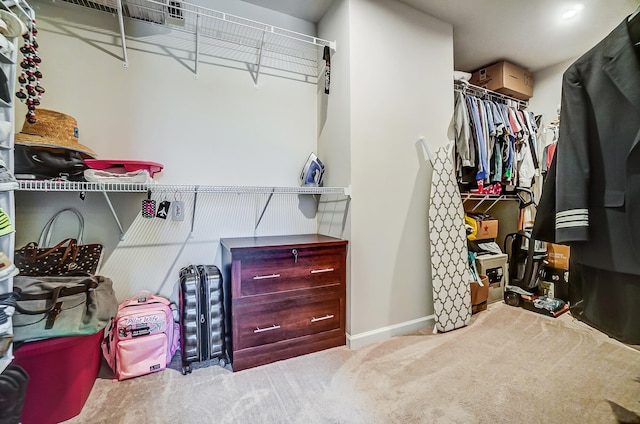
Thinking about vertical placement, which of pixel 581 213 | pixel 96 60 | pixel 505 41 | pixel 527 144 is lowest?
pixel 581 213

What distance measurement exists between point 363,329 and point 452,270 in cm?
95

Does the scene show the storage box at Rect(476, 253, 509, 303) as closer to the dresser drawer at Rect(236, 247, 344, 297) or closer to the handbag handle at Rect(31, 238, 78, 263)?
the dresser drawer at Rect(236, 247, 344, 297)

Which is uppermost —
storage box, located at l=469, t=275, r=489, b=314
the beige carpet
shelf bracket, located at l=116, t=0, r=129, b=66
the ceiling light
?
the ceiling light

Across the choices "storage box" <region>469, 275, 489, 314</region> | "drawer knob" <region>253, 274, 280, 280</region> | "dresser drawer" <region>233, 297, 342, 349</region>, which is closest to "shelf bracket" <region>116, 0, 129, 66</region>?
"drawer knob" <region>253, 274, 280, 280</region>

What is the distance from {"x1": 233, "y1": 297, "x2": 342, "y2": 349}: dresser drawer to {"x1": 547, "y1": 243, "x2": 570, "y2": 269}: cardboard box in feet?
8.13

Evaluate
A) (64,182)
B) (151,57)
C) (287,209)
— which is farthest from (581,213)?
(151,57)

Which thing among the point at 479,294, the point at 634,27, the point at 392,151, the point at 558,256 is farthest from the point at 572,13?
the point at 479,294

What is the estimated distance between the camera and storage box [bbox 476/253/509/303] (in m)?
2.87

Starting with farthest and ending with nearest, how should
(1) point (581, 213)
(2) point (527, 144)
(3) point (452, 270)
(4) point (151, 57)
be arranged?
(2) point (527, 144) → (3) point (452, 270) → (4) point (151, 57) → (1) point (581, 213)

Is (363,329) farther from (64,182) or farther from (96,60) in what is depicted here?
(96,60)

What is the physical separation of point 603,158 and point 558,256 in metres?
2.48

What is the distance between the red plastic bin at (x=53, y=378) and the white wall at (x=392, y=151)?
63.9 inches

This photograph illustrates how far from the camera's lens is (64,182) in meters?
1.44

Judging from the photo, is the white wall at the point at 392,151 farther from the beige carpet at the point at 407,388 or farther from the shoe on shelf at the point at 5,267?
the shoe on shelf at the point at 5,267
